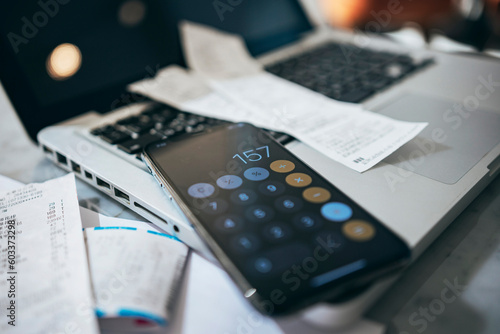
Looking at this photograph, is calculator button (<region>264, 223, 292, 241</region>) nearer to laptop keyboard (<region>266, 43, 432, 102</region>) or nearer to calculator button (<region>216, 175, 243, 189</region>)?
calculator button (<region>216, 175, 243, 189</region>)

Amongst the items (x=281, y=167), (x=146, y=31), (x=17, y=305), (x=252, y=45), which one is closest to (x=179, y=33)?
(x=146, y=31)

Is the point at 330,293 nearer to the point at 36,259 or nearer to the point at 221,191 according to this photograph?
the point at 221,191

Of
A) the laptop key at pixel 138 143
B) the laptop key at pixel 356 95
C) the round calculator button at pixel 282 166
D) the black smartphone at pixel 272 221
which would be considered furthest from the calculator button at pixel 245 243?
the laptop key at pixel 356 95

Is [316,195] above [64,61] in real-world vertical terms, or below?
below

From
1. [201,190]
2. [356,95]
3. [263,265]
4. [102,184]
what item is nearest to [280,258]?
[263,265]

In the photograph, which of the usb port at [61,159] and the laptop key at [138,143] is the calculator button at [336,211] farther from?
the usb port at [61,159]

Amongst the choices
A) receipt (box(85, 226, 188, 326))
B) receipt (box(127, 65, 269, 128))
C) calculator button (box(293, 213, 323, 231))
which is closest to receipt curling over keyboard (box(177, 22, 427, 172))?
receipt (box(127, 65, 269, 128))

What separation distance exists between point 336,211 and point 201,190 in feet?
0.43

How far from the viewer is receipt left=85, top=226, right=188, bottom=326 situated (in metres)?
0.30

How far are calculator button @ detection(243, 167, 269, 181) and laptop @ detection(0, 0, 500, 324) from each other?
67 millimetres

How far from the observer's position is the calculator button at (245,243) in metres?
0.31

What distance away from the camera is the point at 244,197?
1.19 ft

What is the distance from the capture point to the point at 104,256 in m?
0.35

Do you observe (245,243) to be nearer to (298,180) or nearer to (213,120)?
(298,180)
